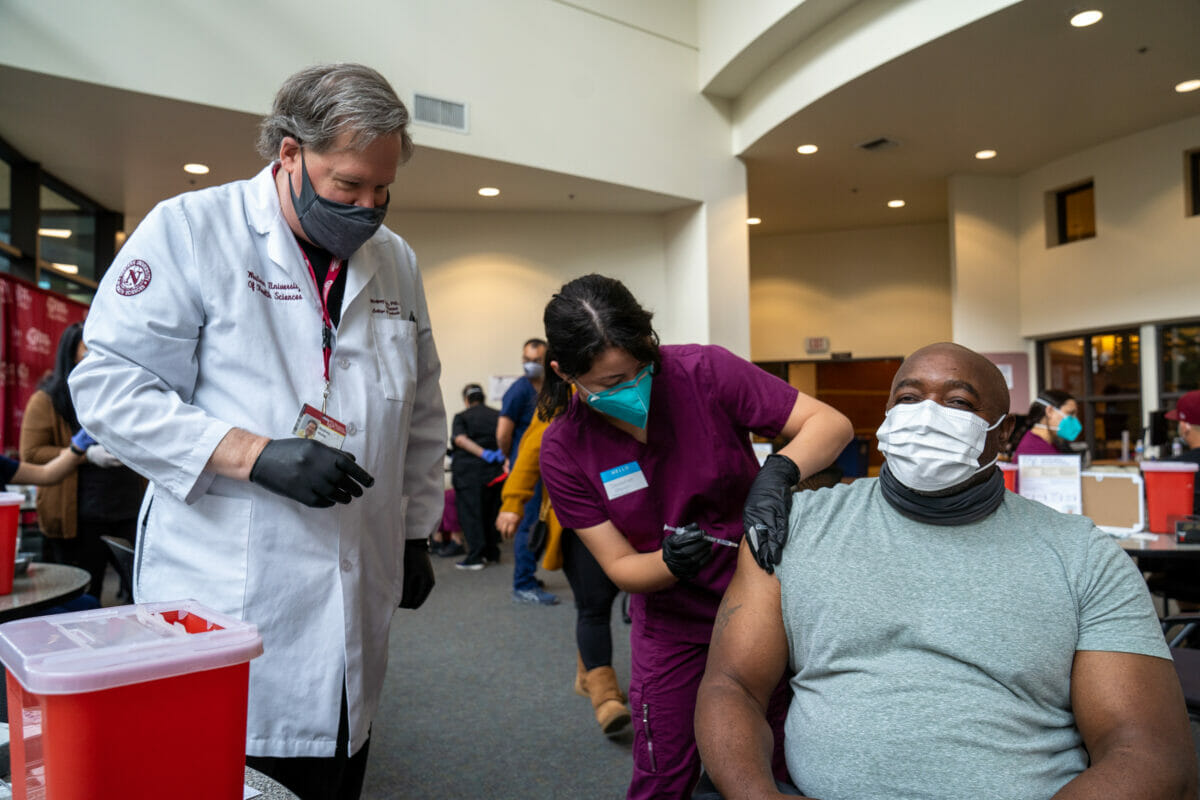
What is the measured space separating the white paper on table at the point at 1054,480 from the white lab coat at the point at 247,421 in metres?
2.48

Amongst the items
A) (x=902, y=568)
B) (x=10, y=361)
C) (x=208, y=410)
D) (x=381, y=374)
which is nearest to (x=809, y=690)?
(x=902, y=568)

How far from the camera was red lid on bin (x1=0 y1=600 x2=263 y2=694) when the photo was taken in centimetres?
64

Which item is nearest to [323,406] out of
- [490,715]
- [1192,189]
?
[490,715]

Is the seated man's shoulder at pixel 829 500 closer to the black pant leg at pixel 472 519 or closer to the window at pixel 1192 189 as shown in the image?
the black pant leg at pixel 472 519

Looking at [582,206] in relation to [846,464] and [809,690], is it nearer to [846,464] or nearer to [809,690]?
[846,464]

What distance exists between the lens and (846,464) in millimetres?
5352

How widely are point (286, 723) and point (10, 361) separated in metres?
5.65

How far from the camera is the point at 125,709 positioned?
0.66m

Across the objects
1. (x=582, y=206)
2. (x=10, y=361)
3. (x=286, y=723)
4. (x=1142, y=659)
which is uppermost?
(x=582, y=206)

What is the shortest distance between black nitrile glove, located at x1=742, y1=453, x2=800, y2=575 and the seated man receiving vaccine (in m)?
0.03

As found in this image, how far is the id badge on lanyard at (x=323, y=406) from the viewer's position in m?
1.27

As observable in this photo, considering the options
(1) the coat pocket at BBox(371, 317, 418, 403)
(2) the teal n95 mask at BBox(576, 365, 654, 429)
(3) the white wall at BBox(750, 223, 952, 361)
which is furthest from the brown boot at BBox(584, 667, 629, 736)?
(3) the white wall at BBox(750, 223, 952, 361)

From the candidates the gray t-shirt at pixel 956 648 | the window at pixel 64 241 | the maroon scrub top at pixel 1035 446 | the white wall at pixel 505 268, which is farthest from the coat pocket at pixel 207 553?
the white wall at pixel 505 268

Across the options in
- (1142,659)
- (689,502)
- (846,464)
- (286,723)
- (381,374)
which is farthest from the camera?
(846,464)
